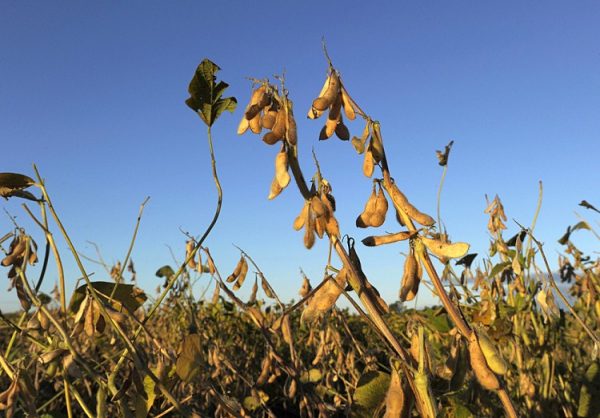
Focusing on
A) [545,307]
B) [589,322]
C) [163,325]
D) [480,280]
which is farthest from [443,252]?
[163,325]

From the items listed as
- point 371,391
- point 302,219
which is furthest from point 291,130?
point 371,391

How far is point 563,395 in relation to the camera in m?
2.32

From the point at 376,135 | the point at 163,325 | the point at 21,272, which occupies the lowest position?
the point at 21,272

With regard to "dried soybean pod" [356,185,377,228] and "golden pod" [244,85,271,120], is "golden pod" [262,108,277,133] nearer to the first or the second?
"golden pod" [244,85,271,120]

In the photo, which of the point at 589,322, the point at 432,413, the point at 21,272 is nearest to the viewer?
the point at 432,413

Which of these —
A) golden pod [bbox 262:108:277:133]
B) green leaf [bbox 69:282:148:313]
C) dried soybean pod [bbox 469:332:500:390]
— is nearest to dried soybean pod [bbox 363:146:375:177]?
golden pod [bbox 262:108:277:133]

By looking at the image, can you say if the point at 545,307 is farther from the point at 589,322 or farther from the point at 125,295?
the point at 589,322

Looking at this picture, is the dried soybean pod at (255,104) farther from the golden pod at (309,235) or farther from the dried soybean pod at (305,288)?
the dried soybean pod at (305,288)

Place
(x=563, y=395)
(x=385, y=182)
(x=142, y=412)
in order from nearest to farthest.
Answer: (x=385, y=182)
(x=142, y=412)
(x=563, y=395)

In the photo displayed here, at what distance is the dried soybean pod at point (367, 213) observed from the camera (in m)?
0.74

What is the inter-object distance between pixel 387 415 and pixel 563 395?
2001 millimetres

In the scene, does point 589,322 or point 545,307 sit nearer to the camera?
point 545,307

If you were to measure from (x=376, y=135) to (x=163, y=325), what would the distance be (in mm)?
3920

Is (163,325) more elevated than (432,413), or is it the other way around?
(163,325)
